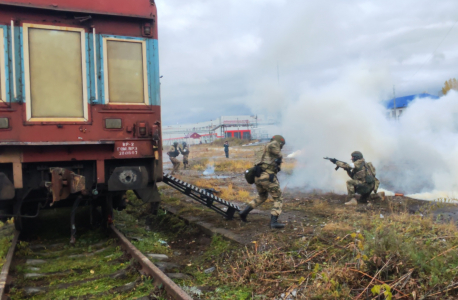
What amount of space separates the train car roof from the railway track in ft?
10.5

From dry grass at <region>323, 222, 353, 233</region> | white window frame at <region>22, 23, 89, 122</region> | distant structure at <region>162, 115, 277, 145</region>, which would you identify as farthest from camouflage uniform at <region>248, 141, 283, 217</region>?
distant structure at <region>162, 115, 277, 145</region>

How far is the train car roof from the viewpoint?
454 centimetres

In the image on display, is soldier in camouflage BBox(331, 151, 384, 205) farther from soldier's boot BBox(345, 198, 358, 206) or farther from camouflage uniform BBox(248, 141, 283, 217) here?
camouflage uniform BBox(248, 141, 283, 217)

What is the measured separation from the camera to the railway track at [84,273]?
3.73 meters

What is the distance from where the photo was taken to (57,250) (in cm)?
544

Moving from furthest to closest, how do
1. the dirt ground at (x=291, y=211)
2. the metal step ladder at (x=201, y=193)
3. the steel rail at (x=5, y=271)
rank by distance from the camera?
the metal step ladder at (x=201, y=193), the dirt ground at (x=291, y=211), the steel rail at (x=5, y=271)

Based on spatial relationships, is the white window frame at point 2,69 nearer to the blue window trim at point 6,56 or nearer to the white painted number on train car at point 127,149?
the blue window trim at point 6,56

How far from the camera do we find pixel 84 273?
14.5ft

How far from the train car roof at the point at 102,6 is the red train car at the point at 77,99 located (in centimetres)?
1

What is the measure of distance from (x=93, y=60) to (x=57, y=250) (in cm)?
287

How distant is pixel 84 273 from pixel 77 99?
7.30ft

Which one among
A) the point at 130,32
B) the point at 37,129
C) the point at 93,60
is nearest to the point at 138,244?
the point at 37,129

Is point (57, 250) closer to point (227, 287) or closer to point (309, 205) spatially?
point (227, 287)

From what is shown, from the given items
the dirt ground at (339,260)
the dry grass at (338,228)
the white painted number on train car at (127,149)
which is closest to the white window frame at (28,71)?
Result: the white painted number on train car at (127,149)
